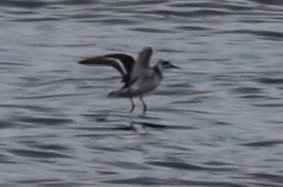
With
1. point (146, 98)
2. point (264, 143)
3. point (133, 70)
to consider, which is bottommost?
point (146, 98)

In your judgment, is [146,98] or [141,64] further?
[146,98]

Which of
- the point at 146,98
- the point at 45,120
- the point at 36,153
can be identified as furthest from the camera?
the point at 146,98

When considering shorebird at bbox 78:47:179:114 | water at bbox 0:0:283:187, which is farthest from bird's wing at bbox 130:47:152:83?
water at bbox 0:0:283:187

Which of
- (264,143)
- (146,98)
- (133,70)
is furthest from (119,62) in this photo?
(146,98)

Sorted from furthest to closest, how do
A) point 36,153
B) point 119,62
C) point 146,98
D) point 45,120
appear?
1. point 146,98
2. point 45,120
3. point 119,62
4. point 36,153

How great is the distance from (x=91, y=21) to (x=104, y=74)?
12.0ft

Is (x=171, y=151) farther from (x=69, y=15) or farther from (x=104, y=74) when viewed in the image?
(x=69, y=15)

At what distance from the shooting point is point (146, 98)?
17172 mm

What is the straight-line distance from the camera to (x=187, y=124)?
15.8m

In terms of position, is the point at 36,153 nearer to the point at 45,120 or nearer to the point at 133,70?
the point at 133,70

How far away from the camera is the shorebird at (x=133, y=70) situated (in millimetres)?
15000

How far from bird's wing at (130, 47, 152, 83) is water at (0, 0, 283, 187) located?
526 millimetres

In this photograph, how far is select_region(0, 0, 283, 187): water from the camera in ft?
45.8

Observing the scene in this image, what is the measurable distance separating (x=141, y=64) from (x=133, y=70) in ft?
0.33
